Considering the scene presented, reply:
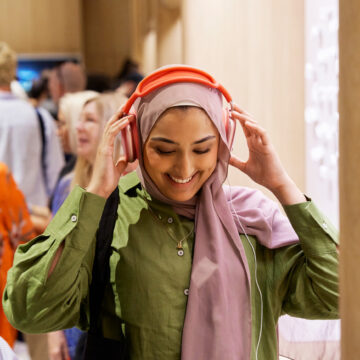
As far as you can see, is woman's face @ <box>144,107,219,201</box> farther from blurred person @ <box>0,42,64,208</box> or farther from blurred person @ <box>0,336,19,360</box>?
blurred person @ <box>0,42,64,208</box>

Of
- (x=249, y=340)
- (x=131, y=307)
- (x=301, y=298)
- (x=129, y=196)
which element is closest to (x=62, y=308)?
(x=131, y=307)

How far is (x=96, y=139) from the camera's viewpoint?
357cm

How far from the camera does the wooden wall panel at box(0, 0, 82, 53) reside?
14.9 metres

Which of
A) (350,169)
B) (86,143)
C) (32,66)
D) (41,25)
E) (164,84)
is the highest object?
(41,25)

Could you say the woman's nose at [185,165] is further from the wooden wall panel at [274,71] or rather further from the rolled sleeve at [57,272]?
the wooden wall panel at [274,71]

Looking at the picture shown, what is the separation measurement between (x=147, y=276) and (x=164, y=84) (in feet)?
1.72

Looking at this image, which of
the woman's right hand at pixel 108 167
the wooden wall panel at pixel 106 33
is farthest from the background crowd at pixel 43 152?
the wooden wall panel at pixel 106 33

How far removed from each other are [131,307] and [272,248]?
17.2 inches

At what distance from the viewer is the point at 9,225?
3848 millimetres

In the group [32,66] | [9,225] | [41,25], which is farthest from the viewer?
[41,25]

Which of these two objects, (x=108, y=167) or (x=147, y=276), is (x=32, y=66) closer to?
(x=108, y=167)

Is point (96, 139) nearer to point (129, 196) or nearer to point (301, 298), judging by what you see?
point (129, 196)

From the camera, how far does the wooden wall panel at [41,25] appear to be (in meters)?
14.9

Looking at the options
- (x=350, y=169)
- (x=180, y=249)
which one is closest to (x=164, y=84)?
(x=180, y=249)
